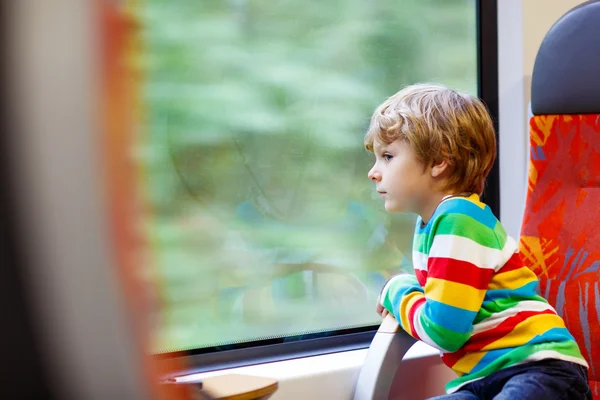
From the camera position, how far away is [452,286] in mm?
1196

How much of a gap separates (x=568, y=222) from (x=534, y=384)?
0.43 m

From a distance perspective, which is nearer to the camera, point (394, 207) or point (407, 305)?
point (407, 305)

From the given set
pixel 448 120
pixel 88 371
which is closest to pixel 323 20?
pixel 448 120

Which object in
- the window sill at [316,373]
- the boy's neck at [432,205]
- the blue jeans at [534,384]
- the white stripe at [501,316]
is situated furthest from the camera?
the window sill at [316,373]

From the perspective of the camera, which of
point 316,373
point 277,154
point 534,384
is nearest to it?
point 534,384

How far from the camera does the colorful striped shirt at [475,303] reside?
47.3 inches

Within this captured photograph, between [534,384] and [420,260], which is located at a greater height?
[420,260]

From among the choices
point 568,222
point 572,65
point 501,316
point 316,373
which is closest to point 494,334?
point 501,316

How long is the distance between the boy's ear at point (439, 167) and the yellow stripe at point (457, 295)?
241mm

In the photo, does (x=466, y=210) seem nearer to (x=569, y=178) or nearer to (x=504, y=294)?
(x=504, y=294)

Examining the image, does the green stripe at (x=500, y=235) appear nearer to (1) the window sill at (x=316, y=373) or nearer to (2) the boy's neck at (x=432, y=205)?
(2) the boy's neck at (x=432, y=205)

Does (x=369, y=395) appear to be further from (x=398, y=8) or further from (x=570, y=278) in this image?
(x=398, y=8)

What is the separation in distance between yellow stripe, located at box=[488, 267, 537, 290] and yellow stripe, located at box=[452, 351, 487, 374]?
13 cm

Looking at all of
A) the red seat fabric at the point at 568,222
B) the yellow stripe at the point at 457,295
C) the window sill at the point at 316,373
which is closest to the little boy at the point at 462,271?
the yellow stripe at the point at 457,295
